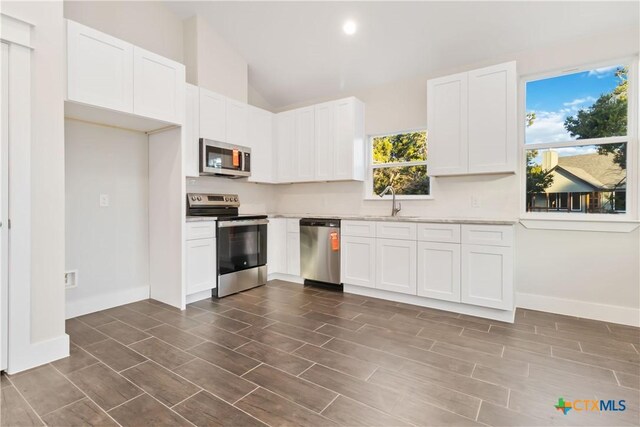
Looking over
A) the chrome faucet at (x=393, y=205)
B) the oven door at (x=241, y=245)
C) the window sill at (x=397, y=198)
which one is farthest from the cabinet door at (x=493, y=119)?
the oven door at (x=241, y=245)

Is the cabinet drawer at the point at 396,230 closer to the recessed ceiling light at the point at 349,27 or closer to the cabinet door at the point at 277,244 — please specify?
the cabinet door at the point at 277,244

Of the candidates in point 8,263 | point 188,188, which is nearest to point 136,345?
point 8,263

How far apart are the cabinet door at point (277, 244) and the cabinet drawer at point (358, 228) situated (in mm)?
931

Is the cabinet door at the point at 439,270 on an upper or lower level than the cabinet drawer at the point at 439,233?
lower

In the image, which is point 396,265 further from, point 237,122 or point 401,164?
point 237,122

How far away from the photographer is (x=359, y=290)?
3879mm

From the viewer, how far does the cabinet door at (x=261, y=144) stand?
4438 mm

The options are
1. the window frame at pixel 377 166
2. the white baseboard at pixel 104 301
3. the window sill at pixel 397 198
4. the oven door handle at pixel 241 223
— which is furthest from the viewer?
the window frame at pixel 377 166

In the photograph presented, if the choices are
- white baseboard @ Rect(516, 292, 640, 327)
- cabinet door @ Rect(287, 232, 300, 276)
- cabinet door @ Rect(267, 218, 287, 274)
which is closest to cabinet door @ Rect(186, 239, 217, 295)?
cabinet door @ Rect(267, 218, 287, 274)

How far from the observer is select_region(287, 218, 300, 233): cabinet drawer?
14.3 feet

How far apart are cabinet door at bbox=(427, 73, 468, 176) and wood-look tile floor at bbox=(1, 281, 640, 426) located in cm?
157

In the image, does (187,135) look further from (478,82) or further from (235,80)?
(478,82)

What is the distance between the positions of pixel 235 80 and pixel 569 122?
391 cm

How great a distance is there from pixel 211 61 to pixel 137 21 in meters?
0.84
